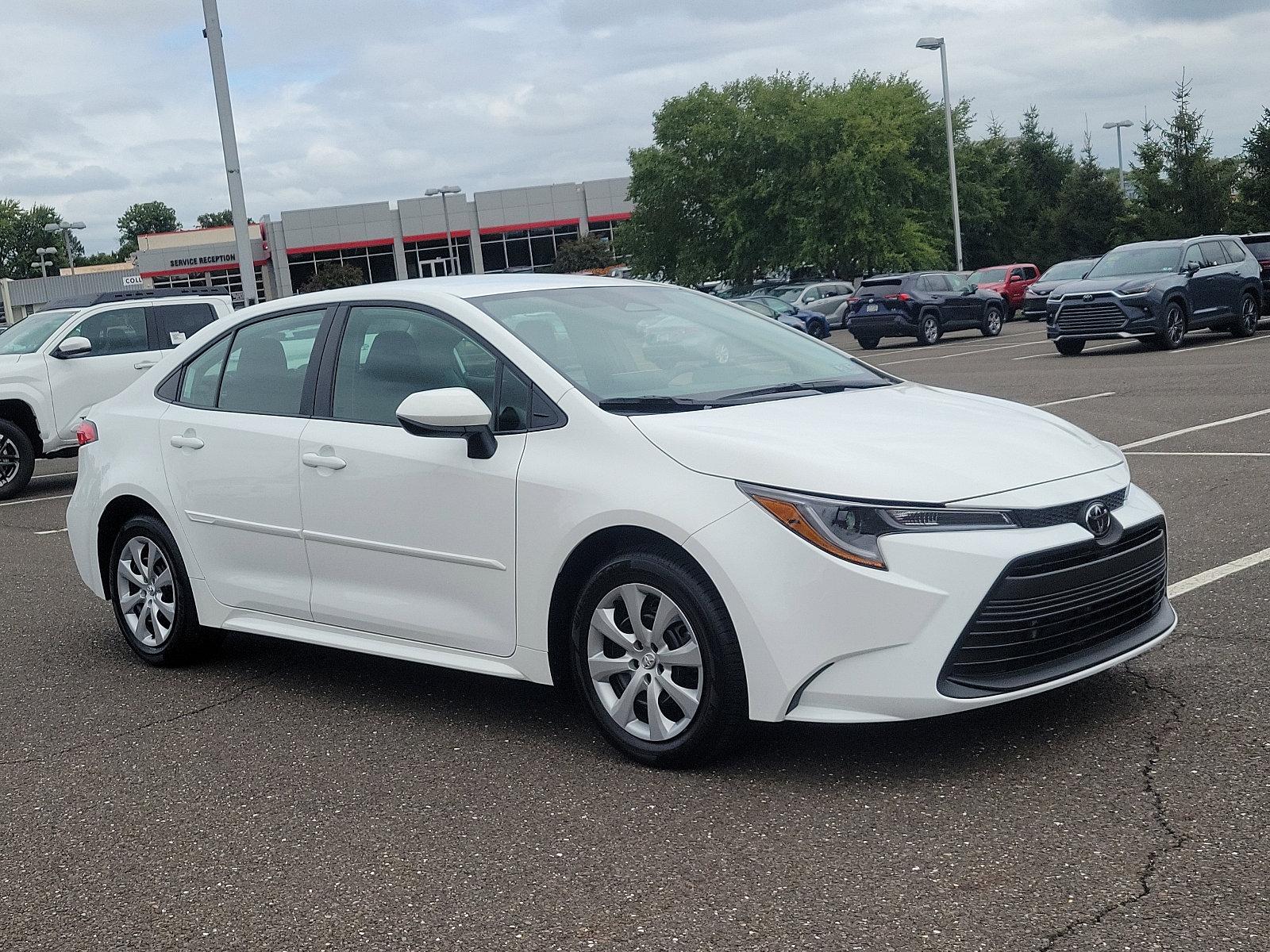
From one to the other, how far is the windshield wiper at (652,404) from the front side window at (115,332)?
10829mm

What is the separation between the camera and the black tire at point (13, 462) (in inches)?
538

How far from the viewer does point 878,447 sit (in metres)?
4.23

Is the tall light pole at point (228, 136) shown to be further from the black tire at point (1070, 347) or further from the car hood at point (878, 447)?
the car hood at point (878, 447)

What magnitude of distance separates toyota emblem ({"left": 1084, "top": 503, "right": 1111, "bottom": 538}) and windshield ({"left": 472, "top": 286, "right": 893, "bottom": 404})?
1178mm

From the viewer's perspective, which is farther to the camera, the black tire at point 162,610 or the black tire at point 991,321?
the black tire at point 991,321

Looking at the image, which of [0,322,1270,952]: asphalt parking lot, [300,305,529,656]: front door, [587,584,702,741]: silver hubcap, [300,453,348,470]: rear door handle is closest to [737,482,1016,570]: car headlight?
[587,584,702,741]: silver hubcap

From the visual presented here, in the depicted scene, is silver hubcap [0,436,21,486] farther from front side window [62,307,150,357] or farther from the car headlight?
the car headlight

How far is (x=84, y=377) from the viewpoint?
548 inches

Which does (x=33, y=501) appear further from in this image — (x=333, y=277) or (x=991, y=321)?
(x=333, y=277)

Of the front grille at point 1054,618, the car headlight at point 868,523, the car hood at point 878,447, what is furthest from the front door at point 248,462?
the front grille at point 1054,618

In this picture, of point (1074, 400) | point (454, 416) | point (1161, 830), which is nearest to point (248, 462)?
point (454, 416)

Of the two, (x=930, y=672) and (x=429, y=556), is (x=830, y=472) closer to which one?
(x=930, y=672)

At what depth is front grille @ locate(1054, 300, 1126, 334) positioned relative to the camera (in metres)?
21.1

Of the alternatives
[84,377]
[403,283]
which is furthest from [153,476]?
[84,377]
